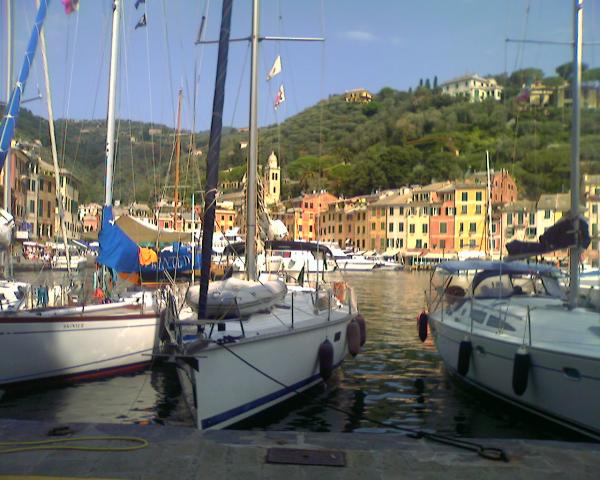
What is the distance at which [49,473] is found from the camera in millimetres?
Result: 6215

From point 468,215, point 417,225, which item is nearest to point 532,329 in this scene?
point 468,215

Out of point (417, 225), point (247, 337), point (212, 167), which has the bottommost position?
point (247, 337)

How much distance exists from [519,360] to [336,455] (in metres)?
5.00

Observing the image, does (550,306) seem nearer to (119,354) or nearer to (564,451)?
(564,451)

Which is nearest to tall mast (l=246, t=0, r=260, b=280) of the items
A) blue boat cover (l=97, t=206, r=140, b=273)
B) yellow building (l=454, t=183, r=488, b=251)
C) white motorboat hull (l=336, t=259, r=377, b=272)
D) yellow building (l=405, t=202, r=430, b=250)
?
blue boat cover (l=97, t=206, r=140, b=273)

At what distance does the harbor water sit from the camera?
37.1 feet

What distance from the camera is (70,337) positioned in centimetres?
1359

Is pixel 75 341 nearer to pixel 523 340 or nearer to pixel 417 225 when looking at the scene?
pixel 523 340

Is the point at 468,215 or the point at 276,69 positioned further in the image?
the point at 468,215

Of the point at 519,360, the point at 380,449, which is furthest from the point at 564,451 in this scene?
the point at 519,360

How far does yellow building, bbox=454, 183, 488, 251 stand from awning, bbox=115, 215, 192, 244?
79.9 meters

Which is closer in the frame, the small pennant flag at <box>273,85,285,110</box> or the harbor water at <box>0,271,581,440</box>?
the harbor water at <box>0,271,581,440</box>

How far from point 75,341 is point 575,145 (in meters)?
11.2

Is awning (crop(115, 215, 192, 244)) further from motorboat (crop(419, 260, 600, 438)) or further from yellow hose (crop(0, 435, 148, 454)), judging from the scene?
yellow hose (crop(0, 435, 148, 454))
